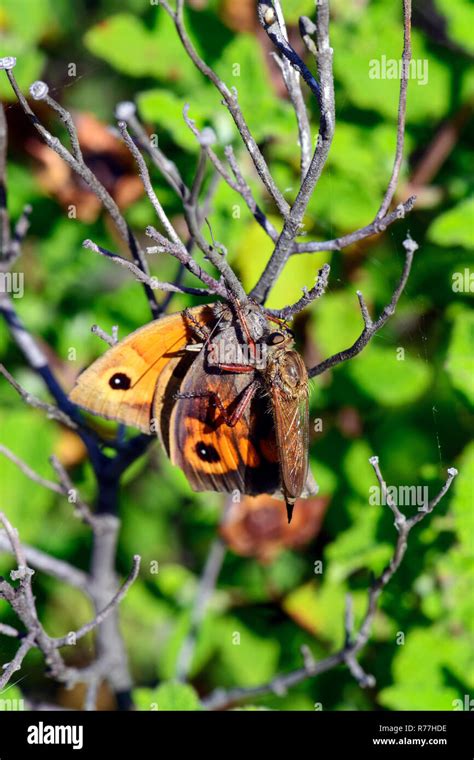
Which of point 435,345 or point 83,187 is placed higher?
point 83,187

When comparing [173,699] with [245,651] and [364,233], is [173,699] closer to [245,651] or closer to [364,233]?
[245,651]

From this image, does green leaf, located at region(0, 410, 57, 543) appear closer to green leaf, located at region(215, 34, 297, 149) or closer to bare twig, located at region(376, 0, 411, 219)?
green leaf, located at region(215, 34, 297, 149)

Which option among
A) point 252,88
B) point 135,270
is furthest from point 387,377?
point 135,270

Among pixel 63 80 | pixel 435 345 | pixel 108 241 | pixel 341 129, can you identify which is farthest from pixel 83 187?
pixel 435 345

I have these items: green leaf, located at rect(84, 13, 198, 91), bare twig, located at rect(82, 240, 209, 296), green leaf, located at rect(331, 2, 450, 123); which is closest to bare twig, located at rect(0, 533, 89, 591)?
bare twig, located at rect(82, 240, 209, 296)

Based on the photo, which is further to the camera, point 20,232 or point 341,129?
point 341,129
